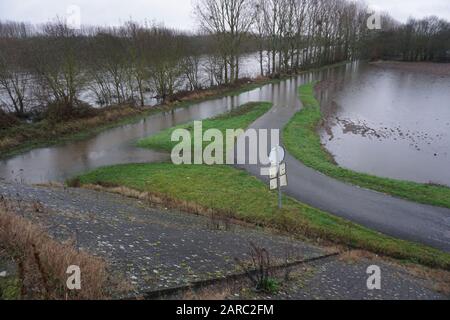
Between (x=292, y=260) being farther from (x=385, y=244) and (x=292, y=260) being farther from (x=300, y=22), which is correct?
(x=300, y=22)

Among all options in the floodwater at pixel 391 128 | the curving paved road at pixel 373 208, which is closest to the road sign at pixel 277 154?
the curving paved road at pixel 373 208

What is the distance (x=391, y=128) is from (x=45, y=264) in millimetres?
28129

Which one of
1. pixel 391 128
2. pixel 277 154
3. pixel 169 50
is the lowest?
pixel 391 128

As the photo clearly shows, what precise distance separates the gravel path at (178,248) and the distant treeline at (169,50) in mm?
20550

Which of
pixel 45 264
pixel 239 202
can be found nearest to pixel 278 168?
pixel 239 202

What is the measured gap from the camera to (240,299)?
6582mm

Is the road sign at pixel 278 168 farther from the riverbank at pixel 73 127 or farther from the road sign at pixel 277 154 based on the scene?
the riverbank at pixel 73 127

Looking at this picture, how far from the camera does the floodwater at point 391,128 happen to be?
2036 centimetres

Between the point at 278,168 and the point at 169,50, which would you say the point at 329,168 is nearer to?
the point at 278,168

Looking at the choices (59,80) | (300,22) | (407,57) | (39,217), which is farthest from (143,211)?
(407,57)

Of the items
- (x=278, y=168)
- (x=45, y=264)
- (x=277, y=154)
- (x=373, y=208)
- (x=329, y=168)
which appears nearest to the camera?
(x=45, y=264)

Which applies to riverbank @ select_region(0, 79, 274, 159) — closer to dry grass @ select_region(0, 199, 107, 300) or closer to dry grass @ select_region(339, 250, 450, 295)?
dry grass @ select_region(0, 199, 107, 300)

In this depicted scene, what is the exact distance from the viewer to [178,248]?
913 cm

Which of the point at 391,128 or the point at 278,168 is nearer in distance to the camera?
the point at 278,168
